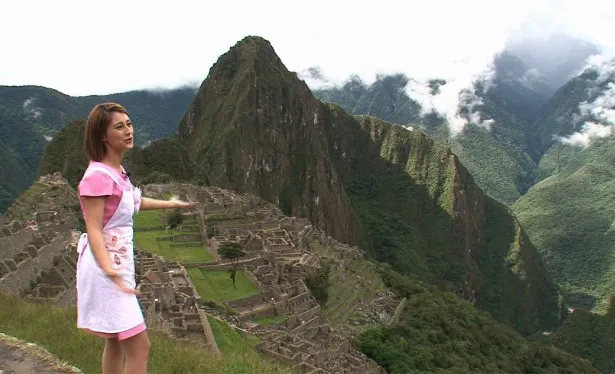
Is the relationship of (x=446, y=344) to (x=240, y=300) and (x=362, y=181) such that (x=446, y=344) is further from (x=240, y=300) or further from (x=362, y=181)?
(x=362, y=181)

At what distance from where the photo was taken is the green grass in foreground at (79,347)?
883cm

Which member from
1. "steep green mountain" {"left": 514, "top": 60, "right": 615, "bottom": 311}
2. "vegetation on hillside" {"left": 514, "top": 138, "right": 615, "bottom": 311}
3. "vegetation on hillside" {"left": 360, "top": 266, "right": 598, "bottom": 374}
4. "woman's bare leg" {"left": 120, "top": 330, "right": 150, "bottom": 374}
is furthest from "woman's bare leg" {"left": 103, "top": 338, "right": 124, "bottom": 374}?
"vegetation on hillside" {"left": 514, "top": 138, "right": 615, "bottom": 311}

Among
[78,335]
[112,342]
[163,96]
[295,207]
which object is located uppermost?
[163,96]

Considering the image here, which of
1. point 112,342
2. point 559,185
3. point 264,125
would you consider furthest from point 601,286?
point 112,342

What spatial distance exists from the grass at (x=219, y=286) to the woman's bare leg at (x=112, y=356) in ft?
71.8

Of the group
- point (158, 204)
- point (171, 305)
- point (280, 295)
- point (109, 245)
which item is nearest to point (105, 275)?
point (109, 245)

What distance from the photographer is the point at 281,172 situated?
397 feet

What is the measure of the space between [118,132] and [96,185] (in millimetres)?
649

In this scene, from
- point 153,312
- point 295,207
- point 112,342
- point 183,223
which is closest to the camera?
point 112,342

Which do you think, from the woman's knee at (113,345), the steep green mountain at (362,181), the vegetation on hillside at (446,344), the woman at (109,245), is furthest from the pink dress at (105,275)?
the steep green mountain at (362,181)

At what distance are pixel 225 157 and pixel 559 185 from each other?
453 feet

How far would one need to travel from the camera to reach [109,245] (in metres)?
5.29

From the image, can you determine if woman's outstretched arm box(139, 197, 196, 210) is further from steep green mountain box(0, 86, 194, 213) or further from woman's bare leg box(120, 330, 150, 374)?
steep green mountain box(0, 86, 194, 213)

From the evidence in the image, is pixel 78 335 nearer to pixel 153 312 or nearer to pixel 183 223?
pixel 153 312
